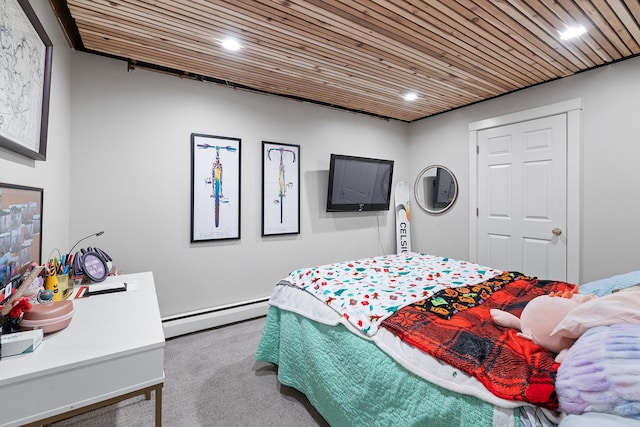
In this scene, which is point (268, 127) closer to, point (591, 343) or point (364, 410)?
point (364, 410)

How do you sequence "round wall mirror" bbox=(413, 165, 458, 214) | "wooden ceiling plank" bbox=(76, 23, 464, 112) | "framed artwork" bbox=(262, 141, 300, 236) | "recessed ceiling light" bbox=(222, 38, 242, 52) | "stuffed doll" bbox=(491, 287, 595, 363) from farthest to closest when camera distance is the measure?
"round wall mirror" bbox=(413, 165, 458, 214) → "framed artwork" bbox=(262, 141, 300, 236) → "wooden ceiling plank" bbox=(76, 23, 464, 112) → "recessed ceiling light" bbox=(222, 38, 242, 52) → "stuffed doll" bbox=(491, 287, 595, 363)

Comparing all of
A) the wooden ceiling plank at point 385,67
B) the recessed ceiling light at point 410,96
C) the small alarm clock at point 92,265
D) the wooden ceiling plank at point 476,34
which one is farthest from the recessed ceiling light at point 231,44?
the recessed ceiling light at point 410,96

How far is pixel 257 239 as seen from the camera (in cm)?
329

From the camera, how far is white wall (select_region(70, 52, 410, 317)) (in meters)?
2.48

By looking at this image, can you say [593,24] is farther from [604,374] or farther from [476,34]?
[604,374]

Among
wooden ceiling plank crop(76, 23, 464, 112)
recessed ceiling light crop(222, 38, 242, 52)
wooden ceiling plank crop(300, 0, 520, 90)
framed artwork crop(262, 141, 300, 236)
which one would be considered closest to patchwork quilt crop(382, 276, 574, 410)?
wooden ceiling plank crop(300, 0, 520, 90)

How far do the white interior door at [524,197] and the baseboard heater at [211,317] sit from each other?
2867mm

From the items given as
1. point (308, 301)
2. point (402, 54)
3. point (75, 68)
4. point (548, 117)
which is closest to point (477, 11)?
point (402, 54)

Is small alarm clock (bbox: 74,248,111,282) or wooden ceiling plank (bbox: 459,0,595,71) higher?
wooden ceiling plank (bbox: 459,0,595,71)

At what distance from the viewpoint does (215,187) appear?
299 cm

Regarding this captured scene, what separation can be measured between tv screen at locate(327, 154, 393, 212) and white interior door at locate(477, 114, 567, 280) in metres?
1.22

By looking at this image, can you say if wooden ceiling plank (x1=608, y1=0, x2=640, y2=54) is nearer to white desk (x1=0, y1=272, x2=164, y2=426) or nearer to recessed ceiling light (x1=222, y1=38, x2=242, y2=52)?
recessed ceiling light (x1=222, y1=38, x2=242, y2=52)

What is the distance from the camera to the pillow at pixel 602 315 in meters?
0.95

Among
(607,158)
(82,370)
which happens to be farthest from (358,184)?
(82,370)
